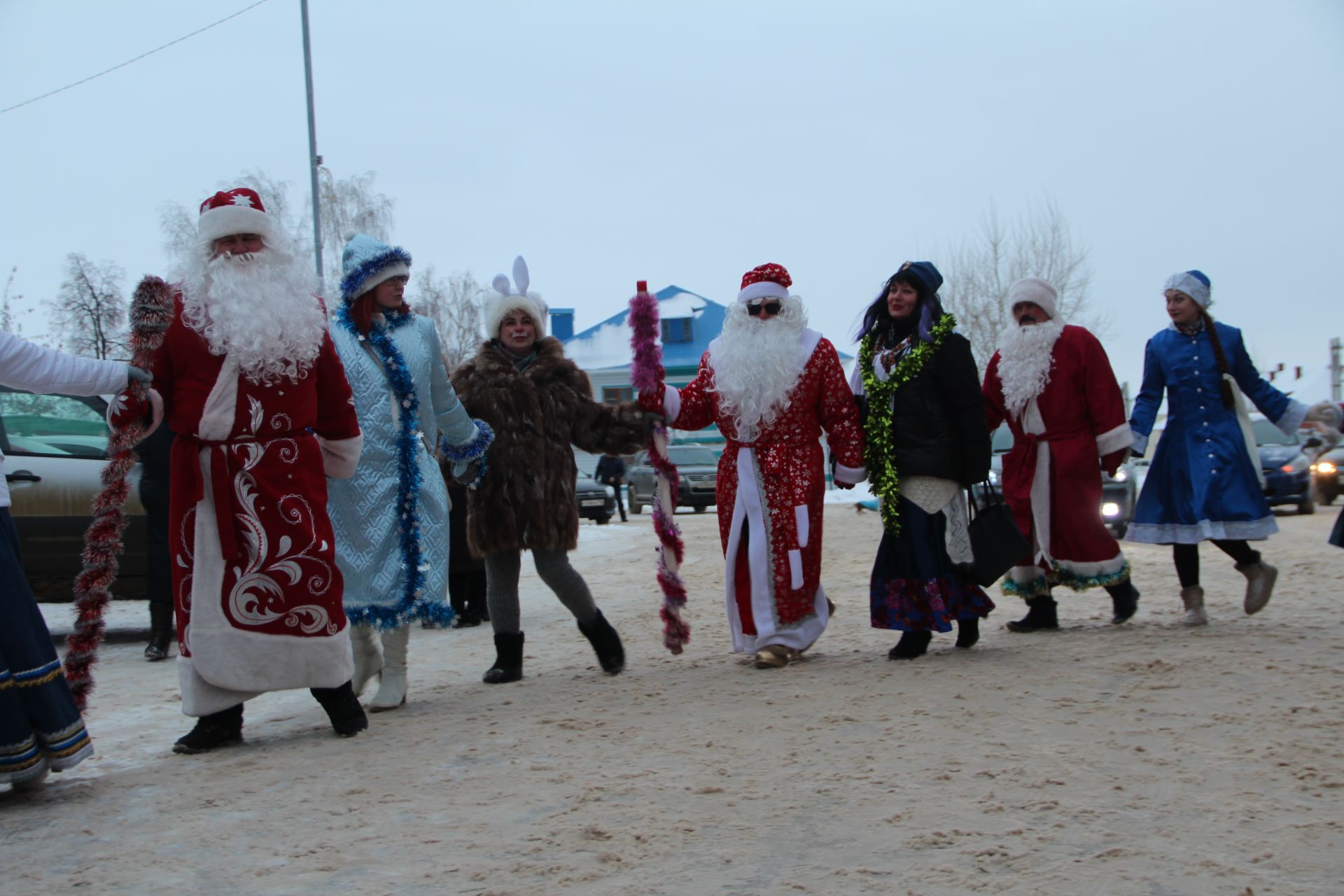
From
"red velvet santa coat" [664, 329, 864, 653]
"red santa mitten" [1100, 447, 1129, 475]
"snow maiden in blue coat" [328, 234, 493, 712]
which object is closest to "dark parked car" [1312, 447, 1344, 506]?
"red santa mitten" [1100, 447, 1129, 475]

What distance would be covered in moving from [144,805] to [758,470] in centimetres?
330

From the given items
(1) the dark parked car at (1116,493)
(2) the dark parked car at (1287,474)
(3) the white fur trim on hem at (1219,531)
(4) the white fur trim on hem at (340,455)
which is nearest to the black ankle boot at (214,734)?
(4) the white fur trim on hem at (340,455)

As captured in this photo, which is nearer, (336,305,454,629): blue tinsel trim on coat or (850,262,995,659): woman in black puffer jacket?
(336,305,454,629): blue tinsel trim on coat

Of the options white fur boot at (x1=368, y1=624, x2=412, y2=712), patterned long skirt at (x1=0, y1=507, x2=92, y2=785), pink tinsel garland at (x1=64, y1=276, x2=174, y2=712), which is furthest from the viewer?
white fur boot at (x1=368, y1=624, x2=412, y2=712)

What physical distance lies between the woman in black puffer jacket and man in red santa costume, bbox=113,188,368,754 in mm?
2762

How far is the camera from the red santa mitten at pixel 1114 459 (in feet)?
23.1

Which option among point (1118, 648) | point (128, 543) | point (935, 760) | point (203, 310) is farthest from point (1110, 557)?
point (128, 543)

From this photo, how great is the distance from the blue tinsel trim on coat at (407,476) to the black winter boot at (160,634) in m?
2.92

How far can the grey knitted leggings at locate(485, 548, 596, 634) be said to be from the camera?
6.12 metres

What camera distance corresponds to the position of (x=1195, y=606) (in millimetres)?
7035

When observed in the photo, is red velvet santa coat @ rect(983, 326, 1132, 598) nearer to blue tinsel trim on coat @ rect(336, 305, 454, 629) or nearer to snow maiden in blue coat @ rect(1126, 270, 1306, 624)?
snow maiden in blue coat @ rect(1126, 270, 1306, 624)

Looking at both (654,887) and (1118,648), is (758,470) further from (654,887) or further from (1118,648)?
(654,887)

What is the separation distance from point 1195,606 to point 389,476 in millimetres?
4351

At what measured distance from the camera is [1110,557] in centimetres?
700
